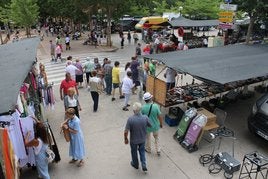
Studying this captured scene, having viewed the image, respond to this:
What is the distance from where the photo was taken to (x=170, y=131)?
9.51m

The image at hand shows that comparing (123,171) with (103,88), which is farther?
(103,88)

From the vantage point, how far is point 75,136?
23.4 feet

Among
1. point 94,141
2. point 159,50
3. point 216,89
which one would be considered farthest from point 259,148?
point 159,50

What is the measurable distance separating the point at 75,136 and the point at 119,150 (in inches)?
67.0

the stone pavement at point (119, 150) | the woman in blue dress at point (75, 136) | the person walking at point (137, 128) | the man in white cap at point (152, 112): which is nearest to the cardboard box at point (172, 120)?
the stone pavement at point (119, 150)

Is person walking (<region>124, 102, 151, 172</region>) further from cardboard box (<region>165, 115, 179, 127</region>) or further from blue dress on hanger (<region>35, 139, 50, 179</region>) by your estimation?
cardboard box (<region>165, 115, 179, 127</region>)

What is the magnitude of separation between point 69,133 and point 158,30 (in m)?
28.2

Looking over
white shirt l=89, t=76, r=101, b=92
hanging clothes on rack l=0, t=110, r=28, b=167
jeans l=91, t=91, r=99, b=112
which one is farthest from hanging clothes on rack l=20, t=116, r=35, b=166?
jeans l=91, t=91, r=99, b=112

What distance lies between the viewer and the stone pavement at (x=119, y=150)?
7312 millimetres

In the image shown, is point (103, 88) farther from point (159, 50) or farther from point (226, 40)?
point (226, 40)

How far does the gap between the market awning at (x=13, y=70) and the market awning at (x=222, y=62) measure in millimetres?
4287

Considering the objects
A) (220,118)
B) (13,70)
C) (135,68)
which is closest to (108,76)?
(135,68)

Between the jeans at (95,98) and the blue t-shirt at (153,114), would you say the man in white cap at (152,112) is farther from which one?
the jeans at (95,98)

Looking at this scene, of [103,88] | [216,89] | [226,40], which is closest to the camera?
[216,89]
